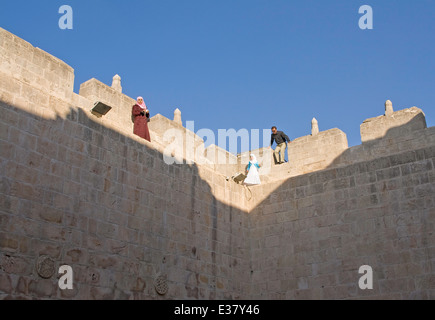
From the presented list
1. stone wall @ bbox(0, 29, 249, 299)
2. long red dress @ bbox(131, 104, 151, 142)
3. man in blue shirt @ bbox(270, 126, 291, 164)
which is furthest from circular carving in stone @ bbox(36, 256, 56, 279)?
man in blue shirt @ bbox(270, 126, 291, 164)

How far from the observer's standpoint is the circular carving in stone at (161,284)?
9.57 meters

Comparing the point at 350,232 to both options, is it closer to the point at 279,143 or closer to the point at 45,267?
the point at 279,143

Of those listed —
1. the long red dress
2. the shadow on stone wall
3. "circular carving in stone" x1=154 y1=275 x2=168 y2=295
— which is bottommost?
"circular carving in stone" x1=154 y1=275 x2=168 y2=295

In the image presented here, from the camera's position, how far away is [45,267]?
7.77 metres

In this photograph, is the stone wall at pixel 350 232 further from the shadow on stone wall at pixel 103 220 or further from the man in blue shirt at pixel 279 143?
the man in blue shirt at pixel 279 143

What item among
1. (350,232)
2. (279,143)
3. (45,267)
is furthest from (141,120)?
(350,232)

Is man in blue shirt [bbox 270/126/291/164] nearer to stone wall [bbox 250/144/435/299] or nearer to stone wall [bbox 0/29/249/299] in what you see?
stone wall [bbox 250/144/435/299]

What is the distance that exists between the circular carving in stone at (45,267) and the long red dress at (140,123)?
11.9 ft

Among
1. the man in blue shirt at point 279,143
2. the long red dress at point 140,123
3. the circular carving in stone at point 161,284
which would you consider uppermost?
the man in blue shirt at point 279,143

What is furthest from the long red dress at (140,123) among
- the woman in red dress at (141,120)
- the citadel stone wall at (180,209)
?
the citadel stone wall at (180,209)

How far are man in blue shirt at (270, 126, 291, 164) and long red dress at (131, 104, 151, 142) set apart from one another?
4443mm

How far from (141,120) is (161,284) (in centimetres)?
337

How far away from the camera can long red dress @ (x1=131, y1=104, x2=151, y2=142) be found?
1086 centimetres

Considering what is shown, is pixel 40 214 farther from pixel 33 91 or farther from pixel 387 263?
pixel 387 263
